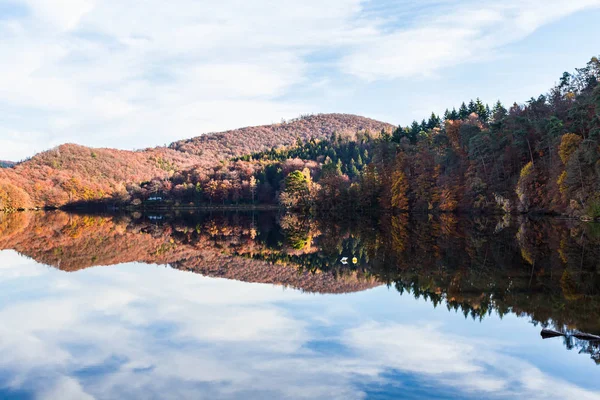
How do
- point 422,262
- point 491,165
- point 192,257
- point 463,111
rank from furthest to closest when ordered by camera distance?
point 463,111, point 491,165, point 192,257, point 422,262

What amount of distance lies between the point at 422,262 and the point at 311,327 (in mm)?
11812

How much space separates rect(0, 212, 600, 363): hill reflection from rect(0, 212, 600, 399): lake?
0.40 feet

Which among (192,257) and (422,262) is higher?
(422,262)

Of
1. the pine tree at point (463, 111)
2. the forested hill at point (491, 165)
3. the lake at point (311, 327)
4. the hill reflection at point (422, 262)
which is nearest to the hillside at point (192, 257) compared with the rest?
the hill reflection at point (422, 262)

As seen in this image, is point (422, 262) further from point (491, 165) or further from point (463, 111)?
point (463, 111)

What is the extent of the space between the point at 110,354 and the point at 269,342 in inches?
150

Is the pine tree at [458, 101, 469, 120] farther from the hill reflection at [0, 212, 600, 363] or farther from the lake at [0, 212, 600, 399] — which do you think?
the lake at [0, 212, 600, 399]

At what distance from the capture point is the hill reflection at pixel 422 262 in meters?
16.1

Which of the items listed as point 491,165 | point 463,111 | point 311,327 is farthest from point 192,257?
point 463,111

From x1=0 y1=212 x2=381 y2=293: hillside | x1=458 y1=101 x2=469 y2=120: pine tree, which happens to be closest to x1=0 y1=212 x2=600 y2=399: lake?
x1=0 y1=212 x2=381 y2=293: hillside

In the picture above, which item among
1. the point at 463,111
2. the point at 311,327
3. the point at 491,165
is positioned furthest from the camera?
the point at 463,111

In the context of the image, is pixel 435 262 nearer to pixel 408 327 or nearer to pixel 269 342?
pixel 408 327

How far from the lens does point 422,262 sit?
25141 millimetres

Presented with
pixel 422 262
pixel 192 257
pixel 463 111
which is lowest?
pixel 192 257
